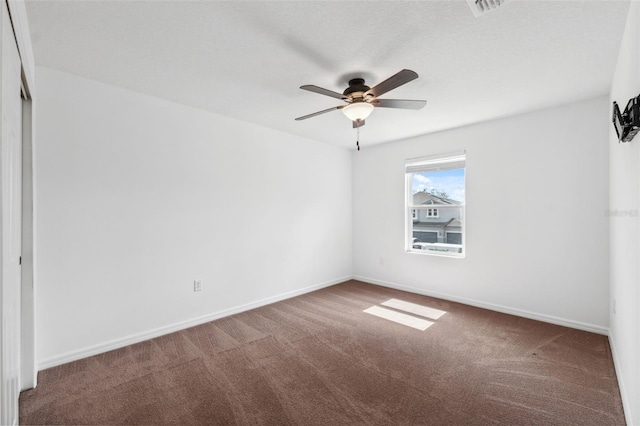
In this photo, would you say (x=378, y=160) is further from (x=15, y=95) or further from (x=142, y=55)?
(x=15, y=95)

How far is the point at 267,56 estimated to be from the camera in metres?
2.25

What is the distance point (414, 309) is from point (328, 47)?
323 centimetres

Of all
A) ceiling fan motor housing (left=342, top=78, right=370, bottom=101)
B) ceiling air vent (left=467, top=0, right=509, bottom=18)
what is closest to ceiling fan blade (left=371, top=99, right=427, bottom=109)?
ceiling fan motor housing (left=342, top=78, right=370, bottom=101)

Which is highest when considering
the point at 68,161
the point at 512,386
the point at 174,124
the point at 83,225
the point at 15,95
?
the point at 174,124

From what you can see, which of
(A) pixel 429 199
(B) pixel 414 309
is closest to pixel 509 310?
(B) pixel 414 309

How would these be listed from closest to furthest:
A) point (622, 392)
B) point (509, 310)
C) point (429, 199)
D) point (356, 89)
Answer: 1. point (622, 392)
2. point (356, 89)
3. point (509, 310)
4. point (429, 199)

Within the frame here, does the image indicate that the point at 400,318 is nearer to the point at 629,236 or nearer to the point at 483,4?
the point at 629,236

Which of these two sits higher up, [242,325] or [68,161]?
[68,161]

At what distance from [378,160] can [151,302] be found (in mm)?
3864

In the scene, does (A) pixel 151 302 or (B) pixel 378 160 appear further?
(B) pixel 378 160

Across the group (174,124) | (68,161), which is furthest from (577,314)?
(68,161)

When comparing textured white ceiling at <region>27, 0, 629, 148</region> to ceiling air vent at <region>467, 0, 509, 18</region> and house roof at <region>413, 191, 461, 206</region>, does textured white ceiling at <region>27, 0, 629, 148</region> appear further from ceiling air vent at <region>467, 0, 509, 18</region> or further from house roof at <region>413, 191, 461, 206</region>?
house roof at <region>413, 191, 461, 206</region>

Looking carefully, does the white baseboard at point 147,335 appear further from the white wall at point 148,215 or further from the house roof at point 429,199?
the house roof at point 429,199

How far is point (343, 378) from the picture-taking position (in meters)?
2.30
